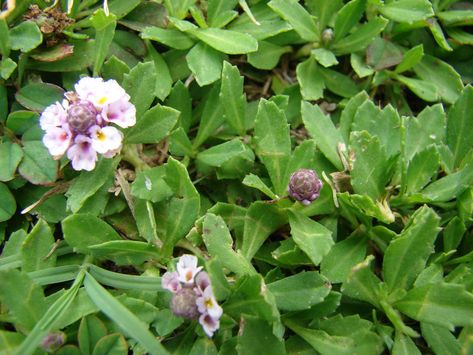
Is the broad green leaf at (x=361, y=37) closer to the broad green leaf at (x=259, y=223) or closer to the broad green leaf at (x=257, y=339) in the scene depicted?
the broad green leaf at (x=259, y=223)

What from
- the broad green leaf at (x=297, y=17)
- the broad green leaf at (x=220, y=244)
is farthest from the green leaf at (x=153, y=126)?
the broad green leaf at (x=297, y=17)

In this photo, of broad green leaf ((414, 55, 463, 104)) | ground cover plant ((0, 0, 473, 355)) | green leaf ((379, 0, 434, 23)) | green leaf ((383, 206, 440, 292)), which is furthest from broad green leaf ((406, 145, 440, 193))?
green leaf ((379, 0, 434, 23))

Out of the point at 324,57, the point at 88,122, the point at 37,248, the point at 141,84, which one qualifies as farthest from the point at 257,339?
the point at 324,57

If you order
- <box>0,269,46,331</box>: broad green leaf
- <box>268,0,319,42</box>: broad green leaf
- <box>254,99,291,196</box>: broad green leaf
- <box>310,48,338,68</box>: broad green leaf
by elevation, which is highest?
<box>268,0,319,42</box>: broad green leaf

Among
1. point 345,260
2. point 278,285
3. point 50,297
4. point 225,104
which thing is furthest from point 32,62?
point 345,260

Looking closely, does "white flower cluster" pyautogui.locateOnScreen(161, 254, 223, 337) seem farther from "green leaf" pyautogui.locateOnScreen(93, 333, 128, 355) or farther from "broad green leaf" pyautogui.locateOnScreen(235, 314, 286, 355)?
"green leaf" pyautogui.locateOnScreen(93, 333, 128, 355)
